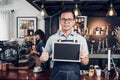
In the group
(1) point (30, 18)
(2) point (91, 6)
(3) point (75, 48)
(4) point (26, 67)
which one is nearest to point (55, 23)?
(1) point (30, 18)

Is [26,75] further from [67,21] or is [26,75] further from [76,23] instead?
[76,23]

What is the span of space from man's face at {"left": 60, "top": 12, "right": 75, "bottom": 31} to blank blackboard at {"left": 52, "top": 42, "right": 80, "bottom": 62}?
0.19 m

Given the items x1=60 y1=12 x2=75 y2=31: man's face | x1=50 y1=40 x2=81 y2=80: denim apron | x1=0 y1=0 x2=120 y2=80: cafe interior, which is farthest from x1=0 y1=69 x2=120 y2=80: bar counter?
x1=0 y1=0 x2=120 y2=80: cafe interior

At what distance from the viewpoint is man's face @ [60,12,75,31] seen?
2457 mm

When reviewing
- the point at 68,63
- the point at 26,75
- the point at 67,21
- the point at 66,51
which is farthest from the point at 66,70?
the point at 26,75

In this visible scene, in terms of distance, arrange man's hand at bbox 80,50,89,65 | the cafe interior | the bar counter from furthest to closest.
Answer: the cafe interior < the bar counter < man's hand at bbox 80,50,89,65

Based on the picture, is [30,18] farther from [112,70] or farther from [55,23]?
[112,70]

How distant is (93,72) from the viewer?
10.6 ft

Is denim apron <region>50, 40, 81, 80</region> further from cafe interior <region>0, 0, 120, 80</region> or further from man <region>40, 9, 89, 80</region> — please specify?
cafe interior <region>0, 0, 120, 80</region>

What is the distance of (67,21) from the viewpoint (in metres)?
2.45

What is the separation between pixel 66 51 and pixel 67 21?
0.35 m

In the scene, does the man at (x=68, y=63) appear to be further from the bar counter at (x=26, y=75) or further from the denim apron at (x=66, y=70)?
the bar counter at (x=26, y=75)

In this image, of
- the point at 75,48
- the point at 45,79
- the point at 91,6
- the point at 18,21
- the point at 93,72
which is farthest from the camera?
the point at 18,21

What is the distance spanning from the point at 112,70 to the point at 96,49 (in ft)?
16.4
